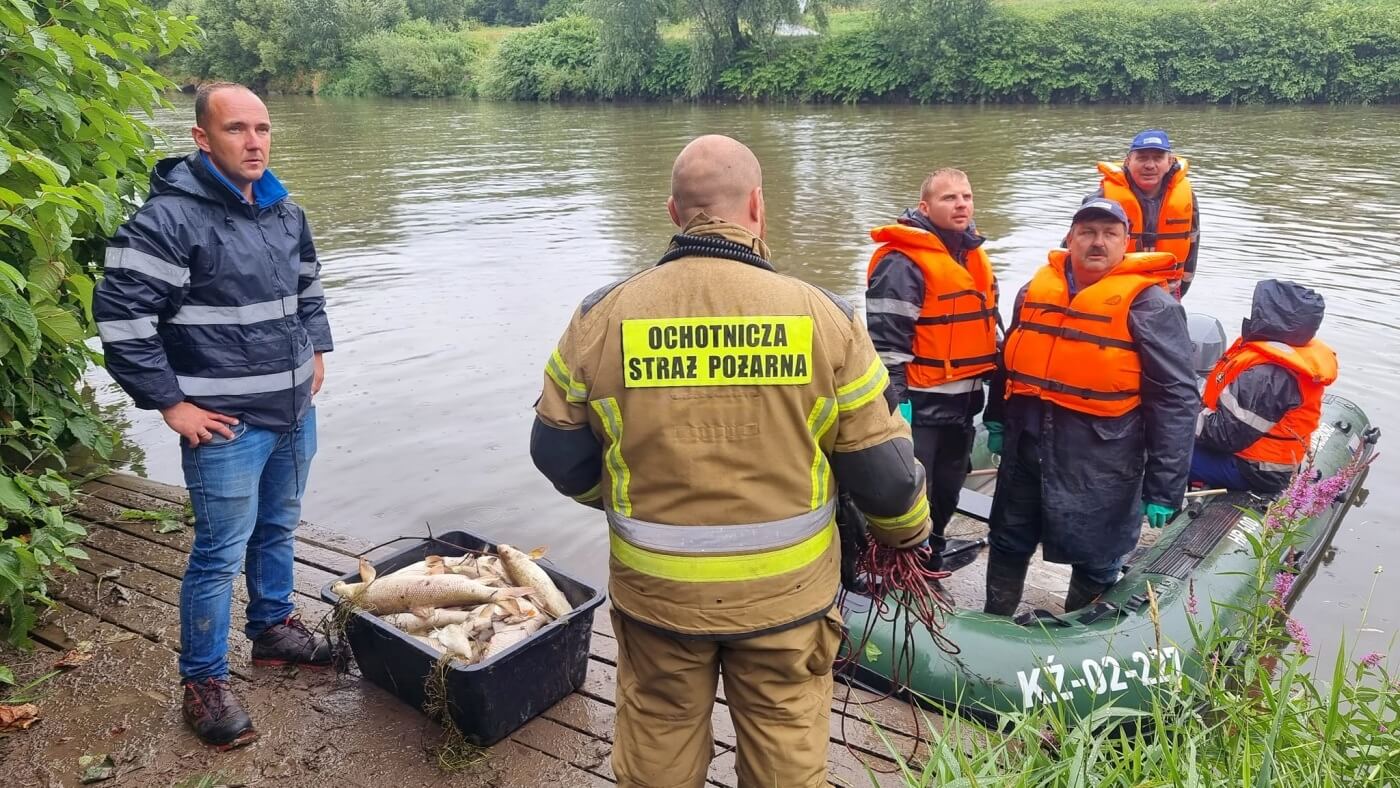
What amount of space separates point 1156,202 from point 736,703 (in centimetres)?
442

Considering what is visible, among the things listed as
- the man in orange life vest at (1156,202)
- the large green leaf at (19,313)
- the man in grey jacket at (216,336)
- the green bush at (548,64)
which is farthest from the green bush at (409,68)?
the man in grey jacket at (216,336)

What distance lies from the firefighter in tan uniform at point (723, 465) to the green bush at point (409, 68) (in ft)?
135

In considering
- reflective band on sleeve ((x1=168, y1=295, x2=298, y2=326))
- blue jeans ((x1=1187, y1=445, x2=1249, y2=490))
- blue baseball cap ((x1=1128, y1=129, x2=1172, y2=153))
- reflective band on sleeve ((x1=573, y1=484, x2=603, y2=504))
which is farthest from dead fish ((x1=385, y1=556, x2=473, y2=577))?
blue baseball cap ((x1=1128, y1=129, x2=1172, y2=153))

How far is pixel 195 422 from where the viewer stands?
Answer: 2.74 meters

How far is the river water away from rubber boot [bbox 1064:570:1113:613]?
87 centimetres

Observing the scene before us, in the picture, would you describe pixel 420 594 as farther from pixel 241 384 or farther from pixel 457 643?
pixel 241 384

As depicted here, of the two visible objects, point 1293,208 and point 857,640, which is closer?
point 857,640

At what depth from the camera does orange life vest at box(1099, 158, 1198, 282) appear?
5371 mm

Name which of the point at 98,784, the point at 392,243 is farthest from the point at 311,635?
the point at 392,243

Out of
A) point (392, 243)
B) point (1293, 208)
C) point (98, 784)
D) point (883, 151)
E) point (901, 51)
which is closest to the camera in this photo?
point (98, 784)

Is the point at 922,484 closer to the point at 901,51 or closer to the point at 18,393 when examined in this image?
the point at 18,393

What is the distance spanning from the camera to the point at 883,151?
1992 centimetres

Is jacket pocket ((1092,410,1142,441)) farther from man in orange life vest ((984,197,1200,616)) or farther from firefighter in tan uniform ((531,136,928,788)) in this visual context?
firefighter in tan uniform ((531,136,928,788))

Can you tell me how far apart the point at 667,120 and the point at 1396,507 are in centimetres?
2451
